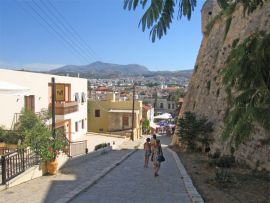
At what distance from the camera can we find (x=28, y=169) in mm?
11516

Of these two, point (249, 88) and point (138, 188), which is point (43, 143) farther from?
point (249, 88)

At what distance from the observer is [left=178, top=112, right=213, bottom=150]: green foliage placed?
1958 cm

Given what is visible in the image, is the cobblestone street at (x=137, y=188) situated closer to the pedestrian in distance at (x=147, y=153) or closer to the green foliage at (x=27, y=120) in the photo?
the pedestrian in distance at (x=147, y=153)

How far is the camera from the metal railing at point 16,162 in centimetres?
991

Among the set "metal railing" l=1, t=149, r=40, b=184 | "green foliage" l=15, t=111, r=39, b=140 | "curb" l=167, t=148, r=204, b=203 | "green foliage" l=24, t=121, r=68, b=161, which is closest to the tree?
"curb" l=167, t=148, r=204, b=203

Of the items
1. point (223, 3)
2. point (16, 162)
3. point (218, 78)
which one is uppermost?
point (223, 3)

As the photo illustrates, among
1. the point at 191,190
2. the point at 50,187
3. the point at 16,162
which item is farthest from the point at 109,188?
the point at 16,162

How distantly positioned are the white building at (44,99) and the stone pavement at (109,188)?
3.39 metres

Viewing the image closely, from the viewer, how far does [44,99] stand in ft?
86.9

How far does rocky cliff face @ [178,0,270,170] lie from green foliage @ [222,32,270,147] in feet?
21.3

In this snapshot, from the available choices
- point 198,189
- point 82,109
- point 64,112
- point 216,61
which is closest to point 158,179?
point 198,189

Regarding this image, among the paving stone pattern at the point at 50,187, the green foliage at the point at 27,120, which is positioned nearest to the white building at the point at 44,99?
the green foliage at the point at 27,120

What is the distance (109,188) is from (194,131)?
11595mm

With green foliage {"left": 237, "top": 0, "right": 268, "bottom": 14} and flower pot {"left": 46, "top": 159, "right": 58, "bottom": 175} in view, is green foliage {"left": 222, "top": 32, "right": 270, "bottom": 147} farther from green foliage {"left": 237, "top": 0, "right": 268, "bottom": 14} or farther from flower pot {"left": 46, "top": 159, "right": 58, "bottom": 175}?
flower pot {"left": 46, "top": 159, "right": 58, "bottom": 175}
